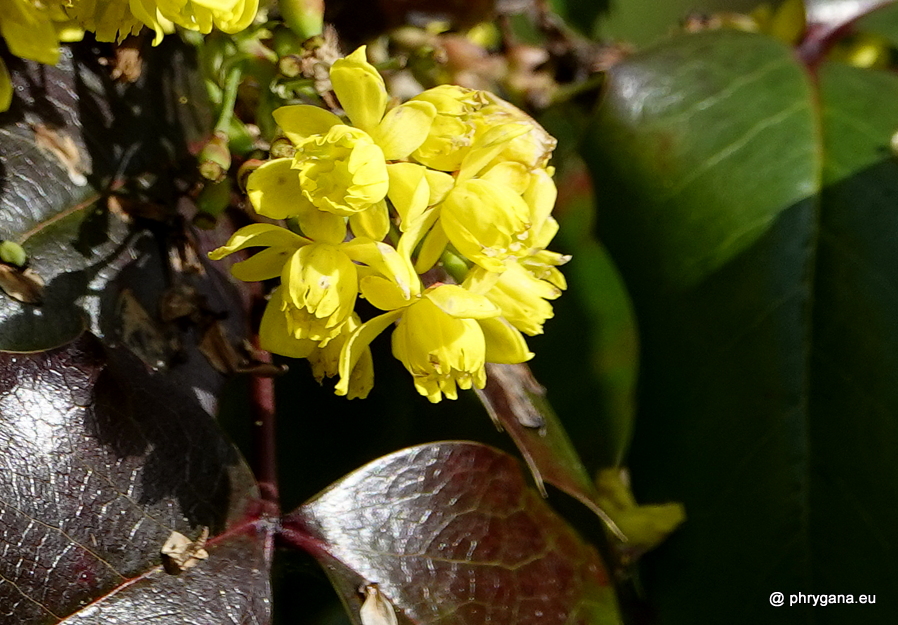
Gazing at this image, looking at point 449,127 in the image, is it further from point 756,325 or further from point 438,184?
point 756,325

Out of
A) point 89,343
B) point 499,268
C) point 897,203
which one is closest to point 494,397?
point 499,268

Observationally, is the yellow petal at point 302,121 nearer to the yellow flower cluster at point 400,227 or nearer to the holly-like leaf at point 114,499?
the yellow flower cluster at point 400,227

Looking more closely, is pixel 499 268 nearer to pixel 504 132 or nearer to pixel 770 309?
pixel 504 132

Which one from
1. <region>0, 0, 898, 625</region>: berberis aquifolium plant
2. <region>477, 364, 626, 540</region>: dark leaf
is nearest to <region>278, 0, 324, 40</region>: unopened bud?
<region>0, 0, 898, 625</region>: berberis aquifolium plant

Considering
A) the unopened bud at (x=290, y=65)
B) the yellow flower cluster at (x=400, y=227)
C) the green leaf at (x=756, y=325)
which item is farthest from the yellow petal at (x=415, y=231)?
the green leaf at (x=756, y=325)

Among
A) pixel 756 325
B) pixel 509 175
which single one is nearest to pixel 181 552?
pixel 509 175

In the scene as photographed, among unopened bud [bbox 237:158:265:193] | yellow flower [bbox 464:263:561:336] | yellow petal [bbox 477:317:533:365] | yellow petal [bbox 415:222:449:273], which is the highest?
unopened bud [bbox 237:158:265:193]

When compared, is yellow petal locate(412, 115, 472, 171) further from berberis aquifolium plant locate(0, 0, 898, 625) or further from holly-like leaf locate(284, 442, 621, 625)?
holly-like leaf locate(284, 442, 621, 625)
